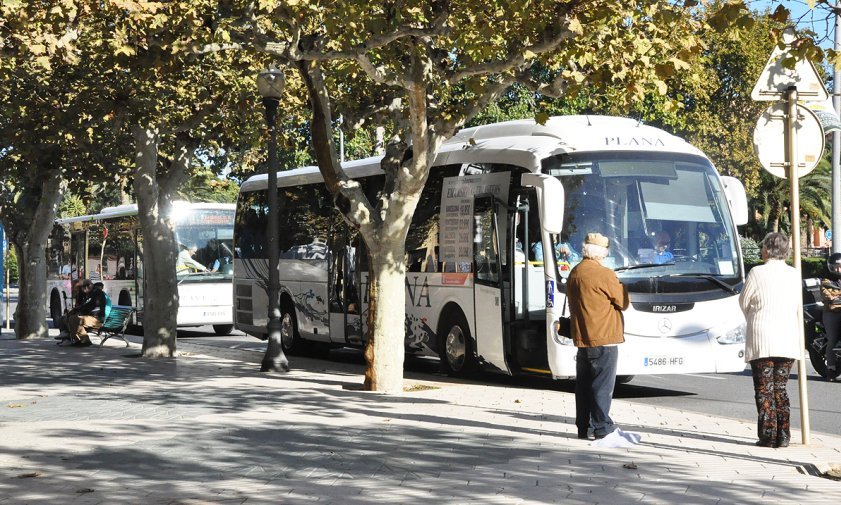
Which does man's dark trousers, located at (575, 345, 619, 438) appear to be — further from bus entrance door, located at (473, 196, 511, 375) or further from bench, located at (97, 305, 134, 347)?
bench, located at (97, 305, 134, 347)

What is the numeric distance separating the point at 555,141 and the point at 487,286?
6.82 ft

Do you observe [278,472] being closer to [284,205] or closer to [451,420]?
[451,420]

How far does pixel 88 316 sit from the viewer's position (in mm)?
24188

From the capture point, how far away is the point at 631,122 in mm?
15906

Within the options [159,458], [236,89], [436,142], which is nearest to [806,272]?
[236,89]

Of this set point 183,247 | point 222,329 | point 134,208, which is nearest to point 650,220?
point 183,247

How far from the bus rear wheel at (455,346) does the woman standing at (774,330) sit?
267 inches

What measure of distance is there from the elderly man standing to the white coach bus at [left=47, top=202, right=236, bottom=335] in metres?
17.5

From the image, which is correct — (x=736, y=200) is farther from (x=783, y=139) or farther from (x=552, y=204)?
(x=783, y=139)

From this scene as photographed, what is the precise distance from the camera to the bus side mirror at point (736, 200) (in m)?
14.9

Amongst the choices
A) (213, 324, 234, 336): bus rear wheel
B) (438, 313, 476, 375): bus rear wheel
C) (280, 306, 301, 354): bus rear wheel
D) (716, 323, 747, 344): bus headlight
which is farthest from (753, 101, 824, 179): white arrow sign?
(213, 324, 234, 336): bus rear wheel

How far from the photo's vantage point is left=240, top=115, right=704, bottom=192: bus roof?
14.9 metres

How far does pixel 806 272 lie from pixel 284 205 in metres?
20.6

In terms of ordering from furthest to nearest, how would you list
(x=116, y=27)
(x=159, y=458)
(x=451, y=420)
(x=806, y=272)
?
1. (x=806, y=272)
2. (x=116, y=27)
3. (x=451, y=420)
4. (x=159, y=458)
